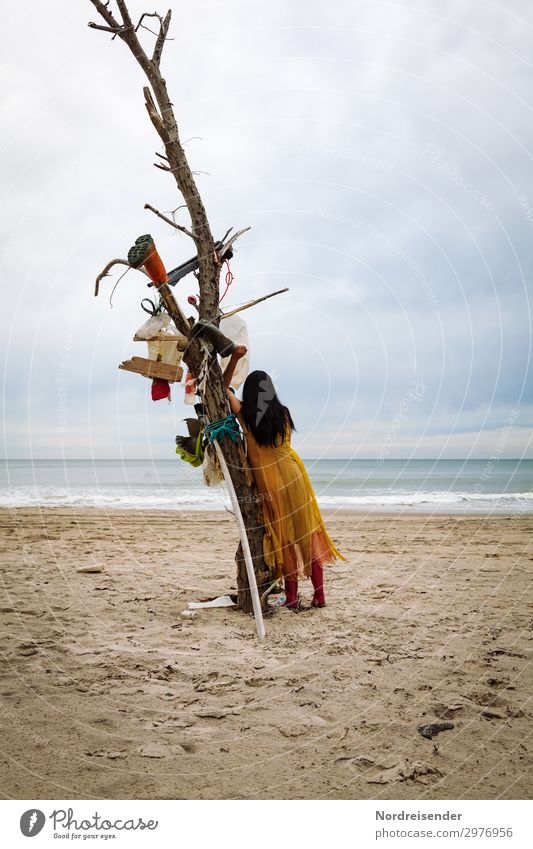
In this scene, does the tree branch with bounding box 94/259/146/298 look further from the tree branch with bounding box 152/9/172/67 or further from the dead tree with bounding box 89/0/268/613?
the tree branch with bounding box 152/9/172/67

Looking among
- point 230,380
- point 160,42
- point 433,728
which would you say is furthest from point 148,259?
point 433,728

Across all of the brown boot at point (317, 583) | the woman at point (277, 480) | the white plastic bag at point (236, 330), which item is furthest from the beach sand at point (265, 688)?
the white plastic bag at point (236, 330)

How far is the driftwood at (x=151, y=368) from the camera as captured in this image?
4633 millimetres

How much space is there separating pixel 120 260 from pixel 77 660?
322cm

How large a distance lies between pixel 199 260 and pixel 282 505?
2.30 meters

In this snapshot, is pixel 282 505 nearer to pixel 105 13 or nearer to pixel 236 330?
pixel 236 330

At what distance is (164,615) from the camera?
16.7ft

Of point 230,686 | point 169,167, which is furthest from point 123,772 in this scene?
point 169,167

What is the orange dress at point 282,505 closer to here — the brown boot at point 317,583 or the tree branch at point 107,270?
the brown boot at point 317,583

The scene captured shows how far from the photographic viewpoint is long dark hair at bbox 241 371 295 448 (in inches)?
187

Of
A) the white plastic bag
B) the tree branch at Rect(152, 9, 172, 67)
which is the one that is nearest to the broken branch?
the white plastic bag

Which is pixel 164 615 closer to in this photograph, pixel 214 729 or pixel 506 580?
pixel 214 729

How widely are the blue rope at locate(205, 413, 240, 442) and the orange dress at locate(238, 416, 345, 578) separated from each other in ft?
0.41

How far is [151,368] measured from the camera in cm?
465
